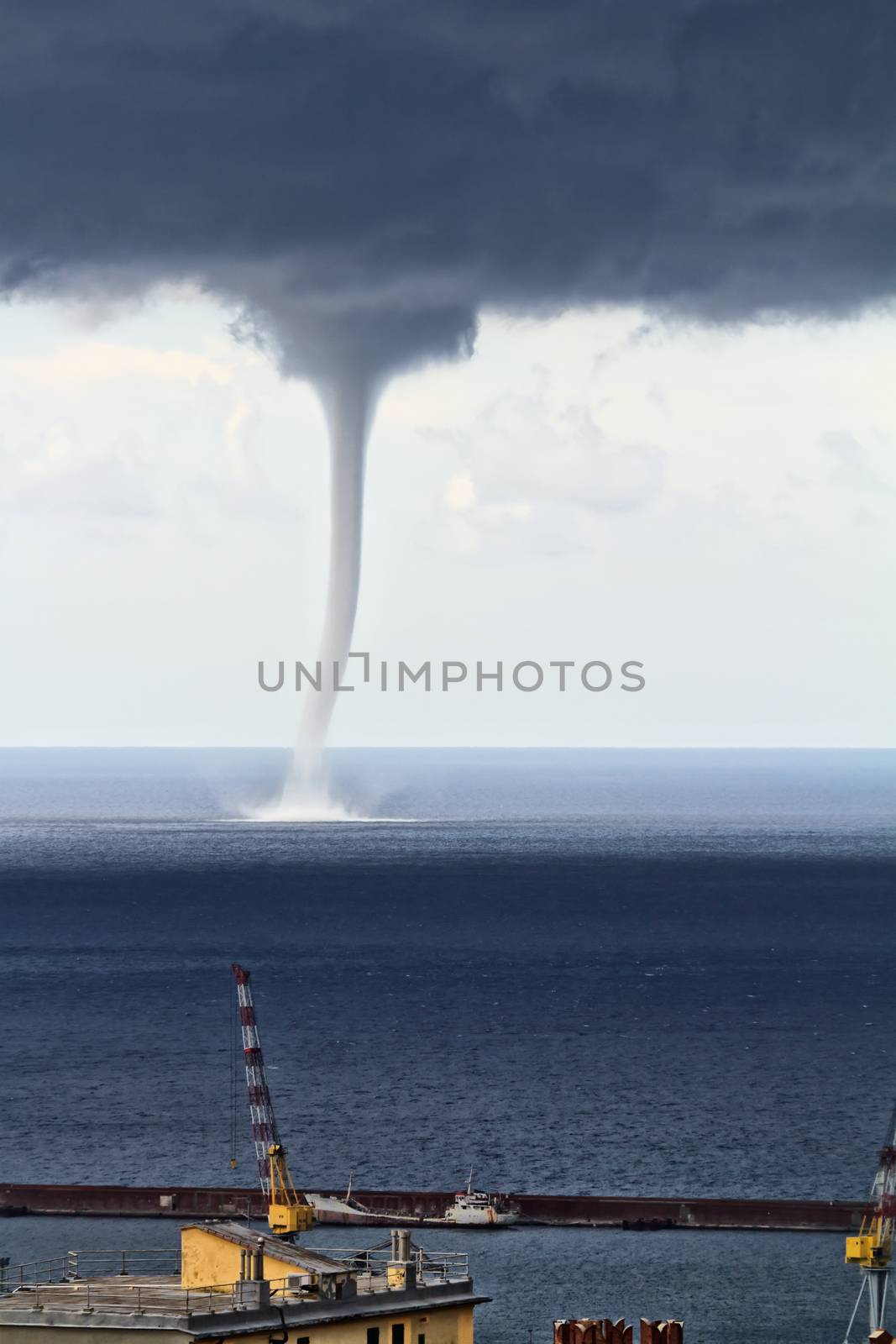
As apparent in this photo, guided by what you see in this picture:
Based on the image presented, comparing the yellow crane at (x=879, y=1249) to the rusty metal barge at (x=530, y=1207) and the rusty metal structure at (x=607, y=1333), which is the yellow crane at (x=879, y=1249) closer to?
the rusty metal barge at (x=530, y=1207)

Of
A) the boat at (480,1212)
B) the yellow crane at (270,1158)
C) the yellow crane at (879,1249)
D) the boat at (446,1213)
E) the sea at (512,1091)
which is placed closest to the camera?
the yellow crane at (879,1249)

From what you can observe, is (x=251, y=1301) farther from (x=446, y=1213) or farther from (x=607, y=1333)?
(x=446, y=1213)

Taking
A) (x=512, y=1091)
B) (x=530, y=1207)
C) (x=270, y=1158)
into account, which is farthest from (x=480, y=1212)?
(x=512, y=1091)

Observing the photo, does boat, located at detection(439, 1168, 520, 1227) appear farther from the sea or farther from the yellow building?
the yellow building

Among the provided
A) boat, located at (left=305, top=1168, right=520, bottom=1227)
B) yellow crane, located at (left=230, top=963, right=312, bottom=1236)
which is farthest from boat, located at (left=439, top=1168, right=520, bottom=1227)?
yellow crane, located at (left=230, top=963, right=312, bottom=1236)

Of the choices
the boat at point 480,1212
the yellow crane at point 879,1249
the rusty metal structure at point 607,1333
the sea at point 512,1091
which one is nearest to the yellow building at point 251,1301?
the rusty metal structure at point 607,1333

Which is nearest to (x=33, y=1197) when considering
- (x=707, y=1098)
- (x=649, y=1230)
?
(x=649, y=1230)

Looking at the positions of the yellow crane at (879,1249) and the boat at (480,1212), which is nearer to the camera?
the yellow crane at (879,1249)
